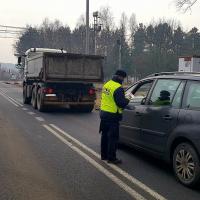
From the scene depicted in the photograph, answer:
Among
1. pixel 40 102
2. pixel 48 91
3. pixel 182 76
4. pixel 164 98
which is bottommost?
pixel 40 102

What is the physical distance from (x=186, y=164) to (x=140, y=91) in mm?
2493

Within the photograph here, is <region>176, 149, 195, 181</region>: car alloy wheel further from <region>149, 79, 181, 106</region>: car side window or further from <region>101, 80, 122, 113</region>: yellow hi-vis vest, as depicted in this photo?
<region>101, 80, 122, 113</region>: yellow hi-vis vest

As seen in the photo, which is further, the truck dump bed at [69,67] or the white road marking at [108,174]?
the truck dump bed at [69,67]

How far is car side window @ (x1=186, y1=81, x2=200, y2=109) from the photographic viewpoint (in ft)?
21.8

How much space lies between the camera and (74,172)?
7.31 metres

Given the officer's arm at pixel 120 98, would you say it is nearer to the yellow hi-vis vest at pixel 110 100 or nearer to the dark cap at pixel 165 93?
the yellow hi-vis vest at pixel 110 100

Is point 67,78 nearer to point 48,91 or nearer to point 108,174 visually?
point 48,91

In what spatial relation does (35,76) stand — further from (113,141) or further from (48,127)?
(113,141)

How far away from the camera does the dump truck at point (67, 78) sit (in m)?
17.8

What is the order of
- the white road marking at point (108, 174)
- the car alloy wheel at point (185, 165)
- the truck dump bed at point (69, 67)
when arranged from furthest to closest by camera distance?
the truck dump bed at point (69, 67), the car alloy wheel at point (185, 165), the white road marking at point (108, 174)

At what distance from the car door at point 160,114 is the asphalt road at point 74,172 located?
0.48 meters

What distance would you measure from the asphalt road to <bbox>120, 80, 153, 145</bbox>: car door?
1.29ft

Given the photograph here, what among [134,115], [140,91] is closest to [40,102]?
[140,91]

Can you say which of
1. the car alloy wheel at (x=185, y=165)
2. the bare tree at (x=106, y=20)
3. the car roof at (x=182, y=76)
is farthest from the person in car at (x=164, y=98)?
the bare tree at (x=106, y=20)
